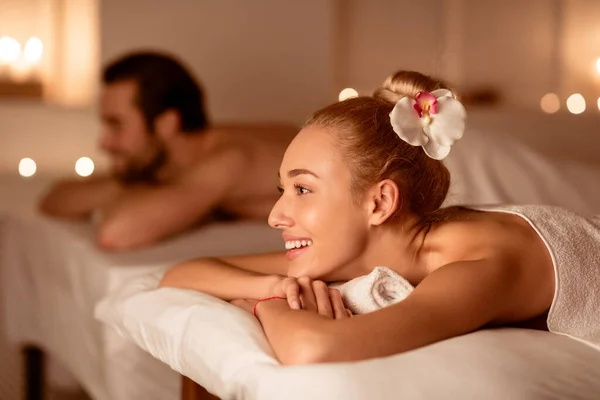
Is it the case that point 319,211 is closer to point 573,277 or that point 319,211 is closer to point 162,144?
point 573,277

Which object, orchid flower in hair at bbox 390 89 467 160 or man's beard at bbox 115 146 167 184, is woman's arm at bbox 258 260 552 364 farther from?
man's beard at bbox 115 146 167 184

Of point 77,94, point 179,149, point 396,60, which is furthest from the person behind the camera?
point 396,60

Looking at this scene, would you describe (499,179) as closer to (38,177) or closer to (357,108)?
(357,108)

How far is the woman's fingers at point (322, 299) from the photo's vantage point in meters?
1.05

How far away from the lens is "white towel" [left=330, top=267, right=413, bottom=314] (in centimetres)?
108

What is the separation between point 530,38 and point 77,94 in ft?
6.99

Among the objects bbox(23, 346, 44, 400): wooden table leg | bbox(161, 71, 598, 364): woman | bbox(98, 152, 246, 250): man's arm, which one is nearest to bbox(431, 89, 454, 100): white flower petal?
bbox(161, 71, 598, 364): woman

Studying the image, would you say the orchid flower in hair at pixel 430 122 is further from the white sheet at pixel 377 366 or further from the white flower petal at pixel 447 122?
the white sheet at pixel 377 366

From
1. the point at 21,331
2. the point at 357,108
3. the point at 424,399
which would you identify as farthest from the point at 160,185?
the point at 424,399

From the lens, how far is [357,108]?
1191 millimetres

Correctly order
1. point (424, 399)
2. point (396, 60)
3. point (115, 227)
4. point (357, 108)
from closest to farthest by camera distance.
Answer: point (424, 399) → point (357, 108) → point (115, 227) → point (396, 60)

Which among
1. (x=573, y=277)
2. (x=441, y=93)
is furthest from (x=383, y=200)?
(x=573, y=277)

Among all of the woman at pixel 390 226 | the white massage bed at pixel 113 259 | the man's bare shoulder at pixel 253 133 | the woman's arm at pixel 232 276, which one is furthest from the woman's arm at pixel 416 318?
the man's bare shoulder at pixel 253 133

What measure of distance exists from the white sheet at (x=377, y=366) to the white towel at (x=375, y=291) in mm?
127
